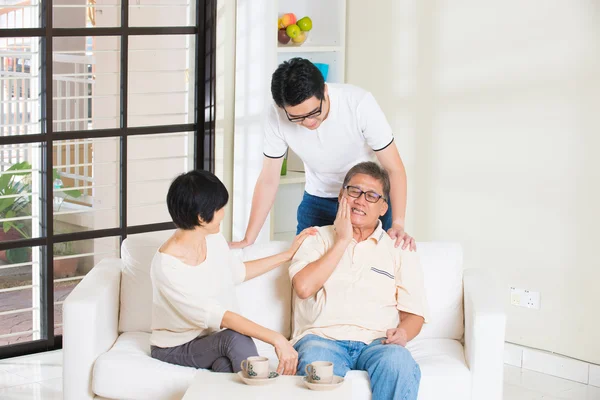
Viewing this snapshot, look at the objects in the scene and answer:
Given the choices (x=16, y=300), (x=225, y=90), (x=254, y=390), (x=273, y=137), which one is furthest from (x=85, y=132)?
(x=254, y=390)

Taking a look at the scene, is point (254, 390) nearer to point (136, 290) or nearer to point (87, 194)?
point (136, 290)

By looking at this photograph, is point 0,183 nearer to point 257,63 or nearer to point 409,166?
point 257,63

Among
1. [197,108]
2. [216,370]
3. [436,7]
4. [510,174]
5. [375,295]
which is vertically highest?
[436,7]

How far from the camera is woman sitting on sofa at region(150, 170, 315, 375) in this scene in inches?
102

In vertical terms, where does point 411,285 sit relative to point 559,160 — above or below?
below

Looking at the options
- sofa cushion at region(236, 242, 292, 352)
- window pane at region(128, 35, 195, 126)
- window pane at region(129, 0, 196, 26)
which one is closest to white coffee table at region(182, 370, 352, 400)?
sofa cushion at region(236, 242, 292, 352)

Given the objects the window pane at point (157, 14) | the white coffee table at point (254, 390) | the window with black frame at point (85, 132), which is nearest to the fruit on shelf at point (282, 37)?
the window with black frame at point (85, 132)

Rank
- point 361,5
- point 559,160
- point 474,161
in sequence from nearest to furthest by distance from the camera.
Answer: point 559,160 < point 474,161 < point 361,5

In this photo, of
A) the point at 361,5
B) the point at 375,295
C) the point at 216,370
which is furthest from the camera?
the point at 361,5

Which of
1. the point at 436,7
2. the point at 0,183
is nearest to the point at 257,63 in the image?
the point at 436,7

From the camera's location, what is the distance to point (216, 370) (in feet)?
8.70

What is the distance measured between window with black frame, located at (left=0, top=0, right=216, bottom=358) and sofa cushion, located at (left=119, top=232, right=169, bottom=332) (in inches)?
35.0

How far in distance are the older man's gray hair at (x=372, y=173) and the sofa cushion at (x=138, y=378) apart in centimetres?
Answer: 83

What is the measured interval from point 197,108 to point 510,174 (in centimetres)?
161
